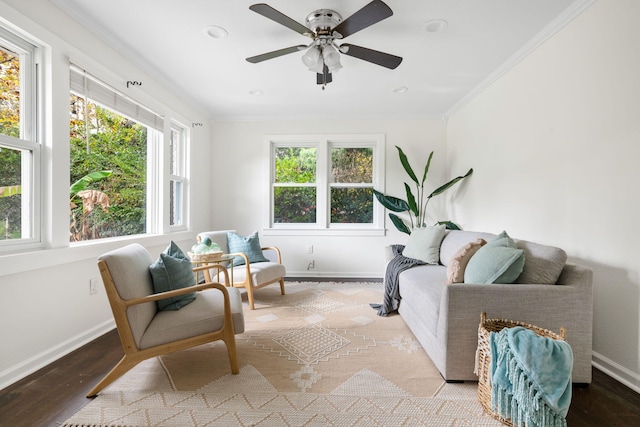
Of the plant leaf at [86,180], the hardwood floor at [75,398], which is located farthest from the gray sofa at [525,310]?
the plant leaf at [86,180]

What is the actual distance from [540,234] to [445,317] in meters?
1.42

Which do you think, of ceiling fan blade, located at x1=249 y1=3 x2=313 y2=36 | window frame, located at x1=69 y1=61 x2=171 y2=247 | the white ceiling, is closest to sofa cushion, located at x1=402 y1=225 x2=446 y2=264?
the white ceiling

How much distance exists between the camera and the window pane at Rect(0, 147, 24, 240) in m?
1.82

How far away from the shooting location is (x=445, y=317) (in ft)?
5.71

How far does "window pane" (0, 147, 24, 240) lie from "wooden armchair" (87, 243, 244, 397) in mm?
738

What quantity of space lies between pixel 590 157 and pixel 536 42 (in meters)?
1.11

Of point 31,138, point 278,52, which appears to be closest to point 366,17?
point 278,52

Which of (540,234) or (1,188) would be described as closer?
(1,188)

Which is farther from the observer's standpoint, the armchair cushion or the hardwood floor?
the armchair cushion

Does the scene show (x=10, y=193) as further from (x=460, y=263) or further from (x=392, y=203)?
(x=392, y=203)

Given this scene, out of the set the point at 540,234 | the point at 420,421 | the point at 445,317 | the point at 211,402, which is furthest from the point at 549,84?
the point at 211,402

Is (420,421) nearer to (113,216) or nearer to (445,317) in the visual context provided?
(445,317)

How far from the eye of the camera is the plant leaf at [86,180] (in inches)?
92.0

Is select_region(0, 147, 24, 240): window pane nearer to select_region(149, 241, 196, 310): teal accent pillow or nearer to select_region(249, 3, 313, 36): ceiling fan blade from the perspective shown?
select_region(149, 241, 196, 310): teal accent pillow
